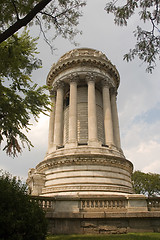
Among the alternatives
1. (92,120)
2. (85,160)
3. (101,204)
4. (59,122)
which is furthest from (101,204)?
(59,122)

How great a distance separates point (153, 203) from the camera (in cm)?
1271

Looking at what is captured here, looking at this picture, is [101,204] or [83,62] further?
[83,62]

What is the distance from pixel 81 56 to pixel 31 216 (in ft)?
77.3

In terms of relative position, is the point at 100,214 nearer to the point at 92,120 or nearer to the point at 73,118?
the point at 92,120

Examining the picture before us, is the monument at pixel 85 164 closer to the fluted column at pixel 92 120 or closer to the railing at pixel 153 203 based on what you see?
the fluted column at pixel 92 120

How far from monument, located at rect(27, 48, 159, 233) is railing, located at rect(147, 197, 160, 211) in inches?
18.4

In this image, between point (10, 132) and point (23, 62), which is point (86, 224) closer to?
point (10, 132)

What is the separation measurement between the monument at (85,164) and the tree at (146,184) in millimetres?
25713

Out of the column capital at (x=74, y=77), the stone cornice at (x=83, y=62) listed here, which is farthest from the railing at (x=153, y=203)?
the stone cornice at (x=83, y=62)

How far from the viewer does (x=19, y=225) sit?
6.64 metres

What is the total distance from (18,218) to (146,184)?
45762 mm

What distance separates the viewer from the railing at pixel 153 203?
12.4m

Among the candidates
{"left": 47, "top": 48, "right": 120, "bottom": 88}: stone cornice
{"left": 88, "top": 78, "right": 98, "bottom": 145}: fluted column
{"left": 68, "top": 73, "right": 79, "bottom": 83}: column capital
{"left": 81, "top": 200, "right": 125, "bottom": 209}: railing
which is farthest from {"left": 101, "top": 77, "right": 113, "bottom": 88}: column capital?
{"left": 81, "top": 200, "right": 125, "bottom": 209}: railing

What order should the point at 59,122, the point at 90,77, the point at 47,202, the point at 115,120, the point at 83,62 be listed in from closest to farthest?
the point at 47,202 < the point at 59,122 < the point at 90,77 < the point at 83,62 < the point at 115,120
